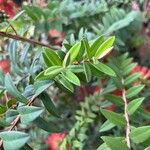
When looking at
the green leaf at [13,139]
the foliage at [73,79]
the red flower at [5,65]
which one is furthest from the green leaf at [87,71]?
the red flower at [5,65]

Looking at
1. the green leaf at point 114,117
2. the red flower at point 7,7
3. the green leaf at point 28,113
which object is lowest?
the green leaf at point 114,117

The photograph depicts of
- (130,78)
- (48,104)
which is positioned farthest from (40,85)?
(130,78)

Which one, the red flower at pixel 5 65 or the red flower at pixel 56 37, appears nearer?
the red flower at pixel 5 65

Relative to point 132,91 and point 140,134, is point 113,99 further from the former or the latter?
point 140,134

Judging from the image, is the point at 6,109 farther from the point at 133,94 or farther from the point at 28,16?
the point at 28,16

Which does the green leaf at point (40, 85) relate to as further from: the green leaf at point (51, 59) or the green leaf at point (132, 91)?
the green leaf at point (132, 91)

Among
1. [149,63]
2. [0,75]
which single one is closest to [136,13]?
[149,63]
